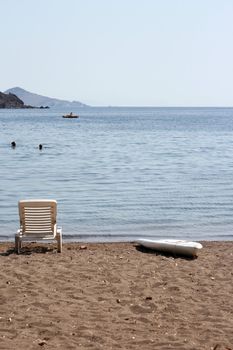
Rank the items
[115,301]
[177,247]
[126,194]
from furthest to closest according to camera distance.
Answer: [126,194]
[177,247]
[115,301]

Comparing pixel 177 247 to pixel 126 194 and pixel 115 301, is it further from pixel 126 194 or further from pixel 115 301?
pixel 126 194

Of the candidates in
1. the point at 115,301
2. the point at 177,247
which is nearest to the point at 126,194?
the point at 177,247

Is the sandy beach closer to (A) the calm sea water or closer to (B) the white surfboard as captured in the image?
(B) the white surfboard

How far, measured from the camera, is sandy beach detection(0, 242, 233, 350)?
24.1 ft

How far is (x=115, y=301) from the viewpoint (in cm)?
884

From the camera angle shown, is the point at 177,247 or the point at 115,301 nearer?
the point at 115,301

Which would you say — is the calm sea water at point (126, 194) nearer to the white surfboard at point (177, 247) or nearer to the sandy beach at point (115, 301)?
the white surfboard at point (177, 247)

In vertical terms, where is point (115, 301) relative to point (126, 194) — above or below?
above

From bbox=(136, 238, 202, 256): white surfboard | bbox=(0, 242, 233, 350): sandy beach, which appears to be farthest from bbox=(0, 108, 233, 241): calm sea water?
bbox=(0, 242, 233, 350): sandy beach

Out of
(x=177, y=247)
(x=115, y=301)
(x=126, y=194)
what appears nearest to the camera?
(x=115, y=301)

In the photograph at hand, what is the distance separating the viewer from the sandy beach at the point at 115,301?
7.36m

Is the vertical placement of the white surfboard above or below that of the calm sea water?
above

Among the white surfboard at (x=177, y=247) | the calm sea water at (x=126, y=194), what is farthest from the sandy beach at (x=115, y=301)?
the calm sea water at (x=126, y=194)

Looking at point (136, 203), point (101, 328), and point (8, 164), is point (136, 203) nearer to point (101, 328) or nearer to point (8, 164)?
point (101, 328)
